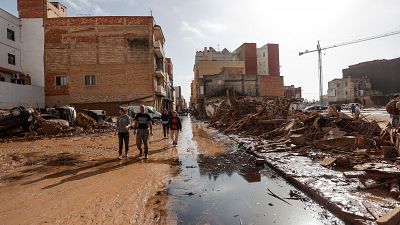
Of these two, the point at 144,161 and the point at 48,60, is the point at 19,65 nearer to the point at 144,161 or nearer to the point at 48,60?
the point at 48,60

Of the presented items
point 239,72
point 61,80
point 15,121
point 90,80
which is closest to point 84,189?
point 15,121

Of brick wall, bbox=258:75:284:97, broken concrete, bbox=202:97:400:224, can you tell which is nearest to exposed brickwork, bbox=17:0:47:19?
→ broken concrete, bbox=202:97:400:224

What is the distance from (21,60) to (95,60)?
9634 mm

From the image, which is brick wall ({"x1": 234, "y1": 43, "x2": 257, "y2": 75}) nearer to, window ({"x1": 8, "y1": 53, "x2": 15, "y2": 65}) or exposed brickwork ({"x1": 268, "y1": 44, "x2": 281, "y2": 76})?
exposed brickwork ({"x1": 268, "y1": 44, "x2": 281, "y2": 76})

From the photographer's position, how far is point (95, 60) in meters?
37.7

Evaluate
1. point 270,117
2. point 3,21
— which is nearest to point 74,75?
point 3,21

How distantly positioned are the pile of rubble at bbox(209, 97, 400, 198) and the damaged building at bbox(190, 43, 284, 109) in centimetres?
3244

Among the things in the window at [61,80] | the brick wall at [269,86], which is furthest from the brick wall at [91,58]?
the brick wall at [269,86]

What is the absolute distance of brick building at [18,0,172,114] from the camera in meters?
37.4

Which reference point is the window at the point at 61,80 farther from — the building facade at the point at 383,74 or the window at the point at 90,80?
the building facade at the point at 383,74

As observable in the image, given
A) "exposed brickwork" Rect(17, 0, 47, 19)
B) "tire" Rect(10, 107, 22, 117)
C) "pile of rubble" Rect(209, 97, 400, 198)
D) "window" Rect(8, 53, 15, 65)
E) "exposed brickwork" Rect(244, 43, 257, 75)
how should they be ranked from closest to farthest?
"pile of rubble" Rect(209, 97, 400, 198) < "tire" Rect(10, 107, 22, 117) < "window" Rect(8, 53, 15, 65) < "exposed brickwork" Rect(17, 0, 47, 19) < "exposed brickwork" Rect(244, 43, 257, 75)

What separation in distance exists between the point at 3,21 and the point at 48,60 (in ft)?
20.2

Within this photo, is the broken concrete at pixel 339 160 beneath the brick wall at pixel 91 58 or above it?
beneath

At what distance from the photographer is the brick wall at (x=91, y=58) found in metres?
37.4
